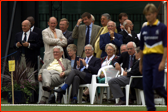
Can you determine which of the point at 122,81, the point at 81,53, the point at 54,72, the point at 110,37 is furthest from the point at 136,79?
the point at 54,72

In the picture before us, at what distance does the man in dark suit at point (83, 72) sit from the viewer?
803 centimetres

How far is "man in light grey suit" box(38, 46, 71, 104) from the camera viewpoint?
8.17 meters

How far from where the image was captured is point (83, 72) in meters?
8.17

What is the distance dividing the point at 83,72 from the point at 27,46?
153 centimetres

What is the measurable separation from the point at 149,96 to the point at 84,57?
400cm

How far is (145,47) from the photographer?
4.88 m

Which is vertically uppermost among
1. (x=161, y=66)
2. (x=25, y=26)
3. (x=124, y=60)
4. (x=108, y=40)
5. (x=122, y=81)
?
(x=25, y=26)

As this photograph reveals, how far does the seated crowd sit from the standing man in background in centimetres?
260

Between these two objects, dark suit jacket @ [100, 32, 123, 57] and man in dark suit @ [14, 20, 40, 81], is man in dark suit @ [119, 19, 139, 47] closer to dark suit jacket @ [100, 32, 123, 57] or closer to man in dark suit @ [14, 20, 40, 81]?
dark suit jacket @ [100, 32, 123, 57]

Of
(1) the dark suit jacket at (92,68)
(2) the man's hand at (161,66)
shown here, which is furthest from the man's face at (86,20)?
(2) the man's hand at (161,66)

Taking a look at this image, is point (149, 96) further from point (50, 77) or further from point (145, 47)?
point (50, 77)

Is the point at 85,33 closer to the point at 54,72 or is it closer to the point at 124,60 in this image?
the point at 54,72

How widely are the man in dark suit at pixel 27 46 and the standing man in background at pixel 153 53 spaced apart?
4.35 metres

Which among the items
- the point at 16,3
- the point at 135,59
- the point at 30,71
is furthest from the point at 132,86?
the point at 16,3
